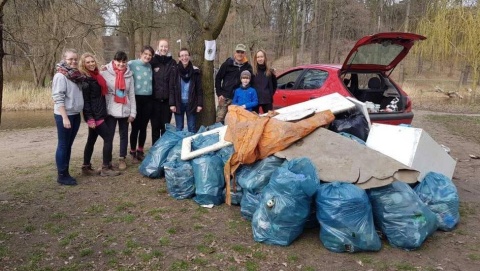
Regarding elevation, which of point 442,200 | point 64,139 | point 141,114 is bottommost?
point 442,200

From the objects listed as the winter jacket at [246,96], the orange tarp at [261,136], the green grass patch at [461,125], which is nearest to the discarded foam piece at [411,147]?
the orange tarp at [261,136]

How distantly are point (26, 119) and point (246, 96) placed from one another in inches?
453

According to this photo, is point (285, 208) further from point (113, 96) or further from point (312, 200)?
point (113, 96)

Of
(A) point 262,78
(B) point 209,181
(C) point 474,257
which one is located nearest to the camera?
(C) point 474,257

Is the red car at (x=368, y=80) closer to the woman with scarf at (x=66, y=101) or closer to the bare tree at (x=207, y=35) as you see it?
the bare tree at (x=207, y=35)

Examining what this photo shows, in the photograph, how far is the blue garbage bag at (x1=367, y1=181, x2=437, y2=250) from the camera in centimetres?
350

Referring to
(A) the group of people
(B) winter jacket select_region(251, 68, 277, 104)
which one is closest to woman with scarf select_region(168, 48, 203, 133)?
(A) the group of people

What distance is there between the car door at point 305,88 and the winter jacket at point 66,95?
11.9ft

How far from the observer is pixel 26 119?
14.5 metres

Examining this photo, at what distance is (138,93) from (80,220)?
6.74 ft

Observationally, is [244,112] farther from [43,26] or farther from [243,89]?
[43,26]

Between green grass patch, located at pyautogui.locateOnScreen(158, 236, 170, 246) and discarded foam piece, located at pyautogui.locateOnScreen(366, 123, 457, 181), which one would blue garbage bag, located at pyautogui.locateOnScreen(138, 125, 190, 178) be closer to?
green grass patch, located at pyautogui.locateOnScreen(158, 236, 170, 246)

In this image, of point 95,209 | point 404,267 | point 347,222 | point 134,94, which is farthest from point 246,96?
point 404,267

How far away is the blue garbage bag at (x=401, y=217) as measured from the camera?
3496mm
